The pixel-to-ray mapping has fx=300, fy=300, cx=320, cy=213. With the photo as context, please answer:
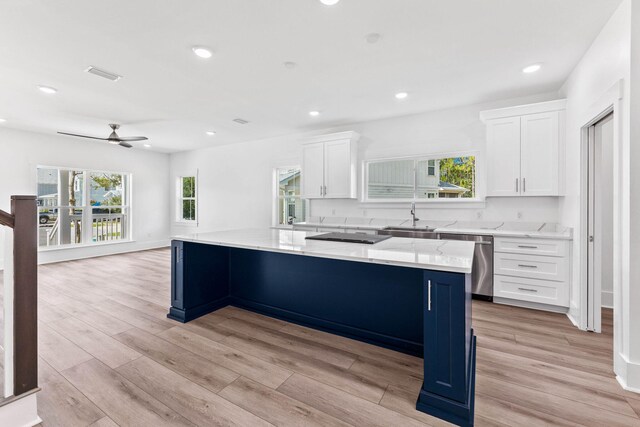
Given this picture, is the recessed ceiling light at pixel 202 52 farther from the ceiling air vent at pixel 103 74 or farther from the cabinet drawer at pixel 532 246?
the cabinet drawer at pixel 532 246

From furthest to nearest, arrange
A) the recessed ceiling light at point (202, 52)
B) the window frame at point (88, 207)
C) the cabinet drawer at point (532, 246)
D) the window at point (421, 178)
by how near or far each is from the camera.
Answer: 1. the window frame at point (88, 207)
2. the window at point (421, 178)
3. the cabinet drawer at point (532, 246)
4. the recessed ceiling light at point (202, 52)

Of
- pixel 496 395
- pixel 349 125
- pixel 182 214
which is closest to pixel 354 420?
pixel 496 395

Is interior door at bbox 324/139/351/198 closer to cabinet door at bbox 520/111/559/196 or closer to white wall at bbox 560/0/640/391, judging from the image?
cabinet door at bbox 520/111/559/196

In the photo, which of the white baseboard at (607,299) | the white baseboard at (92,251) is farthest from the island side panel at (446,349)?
the white baseboard at (92,251)

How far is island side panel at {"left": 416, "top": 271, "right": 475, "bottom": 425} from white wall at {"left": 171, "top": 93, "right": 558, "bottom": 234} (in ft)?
9.77

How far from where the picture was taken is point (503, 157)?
12.4ft

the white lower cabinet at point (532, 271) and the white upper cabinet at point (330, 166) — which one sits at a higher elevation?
the white upper cabinet at point (330, 166)

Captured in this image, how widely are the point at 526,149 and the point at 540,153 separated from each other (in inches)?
5.9

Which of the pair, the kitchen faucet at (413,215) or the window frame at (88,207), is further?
the window frame at (88,207)

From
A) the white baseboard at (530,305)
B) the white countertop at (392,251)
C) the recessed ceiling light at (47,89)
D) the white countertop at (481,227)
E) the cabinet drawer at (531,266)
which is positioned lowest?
the white baseboard at (530,305)

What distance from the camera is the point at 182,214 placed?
8.16 m

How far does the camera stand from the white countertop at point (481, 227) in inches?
132

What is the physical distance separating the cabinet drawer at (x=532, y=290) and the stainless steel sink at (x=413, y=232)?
2.93ft

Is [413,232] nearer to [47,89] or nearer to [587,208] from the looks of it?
[587,208]
